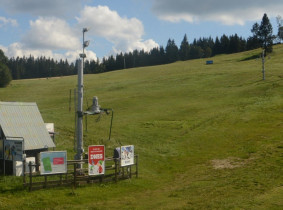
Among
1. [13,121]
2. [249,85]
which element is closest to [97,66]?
[249,85]

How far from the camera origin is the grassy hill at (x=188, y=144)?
17.4 meters

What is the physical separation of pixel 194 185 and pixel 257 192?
4.07 metres

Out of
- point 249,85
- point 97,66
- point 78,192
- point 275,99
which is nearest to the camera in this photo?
point 78,192

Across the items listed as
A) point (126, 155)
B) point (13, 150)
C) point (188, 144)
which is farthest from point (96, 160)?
point (188, 144)

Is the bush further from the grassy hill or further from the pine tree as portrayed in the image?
the pine tree

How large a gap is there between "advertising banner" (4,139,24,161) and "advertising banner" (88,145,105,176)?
404 centimetres

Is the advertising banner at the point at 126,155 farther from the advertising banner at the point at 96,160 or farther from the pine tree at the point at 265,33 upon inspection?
the pine tree at the point at 265,33

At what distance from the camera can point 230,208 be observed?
15.2 metres

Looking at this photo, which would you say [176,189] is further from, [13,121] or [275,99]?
[275,99]

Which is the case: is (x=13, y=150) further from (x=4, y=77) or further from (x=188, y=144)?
(x=4, y=77)

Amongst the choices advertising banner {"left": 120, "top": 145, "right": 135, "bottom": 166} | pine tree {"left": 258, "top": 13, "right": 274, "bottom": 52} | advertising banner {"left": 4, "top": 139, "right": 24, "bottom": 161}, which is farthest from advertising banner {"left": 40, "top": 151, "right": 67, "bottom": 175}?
pine tree {"left": 258, "top": 13, "right": 274, "bottom": 52}

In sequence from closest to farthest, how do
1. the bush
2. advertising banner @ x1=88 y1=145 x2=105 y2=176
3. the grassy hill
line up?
the grassy hill → advertising banner @ x1=88 y1=145 x2=105 y2=176 → the bush

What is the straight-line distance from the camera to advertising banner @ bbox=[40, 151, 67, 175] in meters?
18.5

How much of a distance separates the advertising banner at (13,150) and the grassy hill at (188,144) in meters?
1.60
